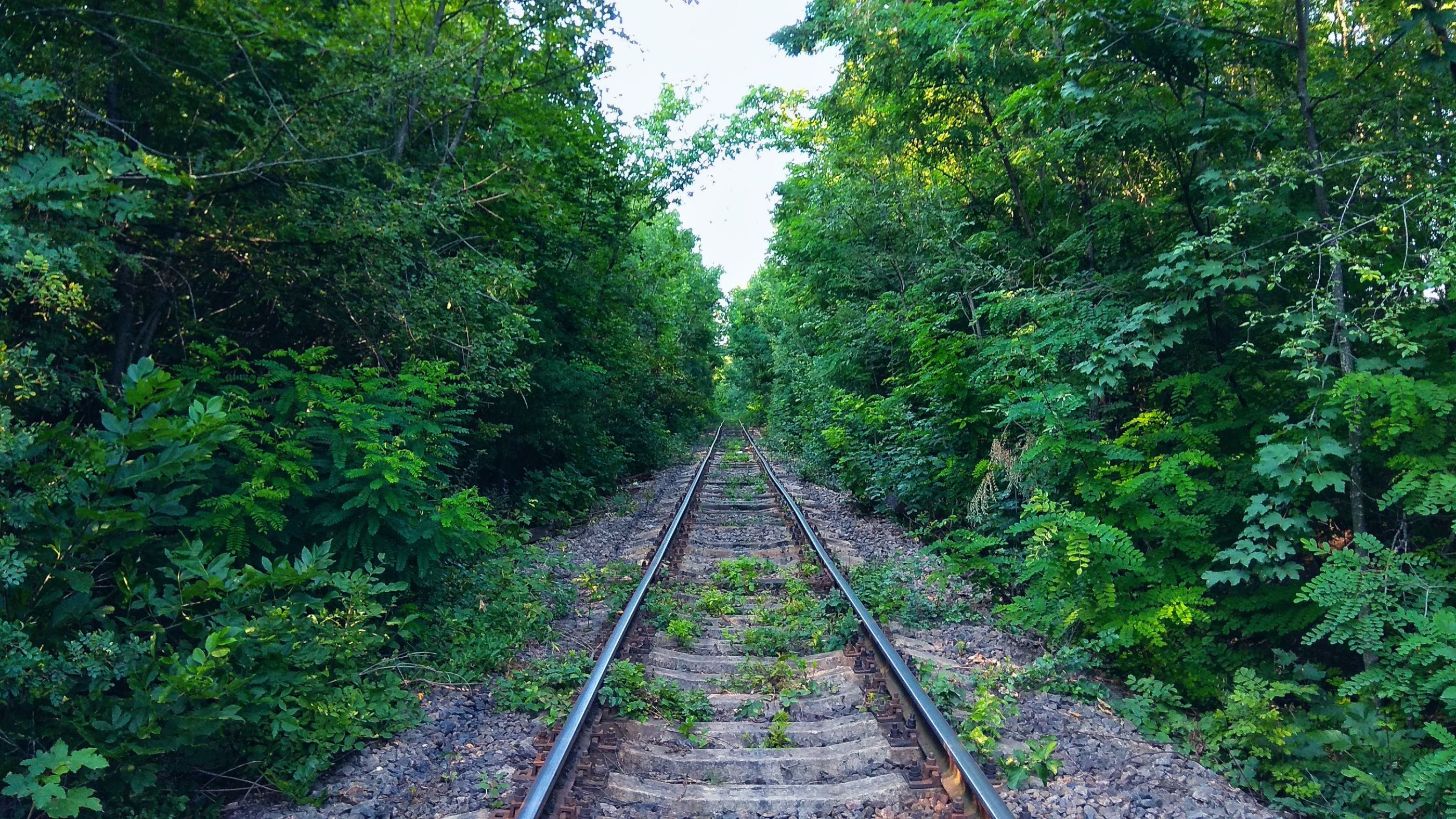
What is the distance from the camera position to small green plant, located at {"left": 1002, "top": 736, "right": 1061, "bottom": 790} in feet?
13.6

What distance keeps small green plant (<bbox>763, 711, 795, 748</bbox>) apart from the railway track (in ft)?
0.04

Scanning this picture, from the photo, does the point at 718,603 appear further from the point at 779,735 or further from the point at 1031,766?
the point at 1031,766

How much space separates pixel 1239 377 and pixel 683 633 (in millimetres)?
4678

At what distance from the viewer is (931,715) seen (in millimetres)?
4488

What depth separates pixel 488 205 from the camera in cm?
1019

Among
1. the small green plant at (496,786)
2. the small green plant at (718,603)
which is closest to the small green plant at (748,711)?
the small green plant at (496,786)

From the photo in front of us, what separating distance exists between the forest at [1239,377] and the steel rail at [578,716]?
3.02 metres

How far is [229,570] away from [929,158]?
1014 cm

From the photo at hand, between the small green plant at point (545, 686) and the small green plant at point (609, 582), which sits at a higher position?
the small green plant at point (609, 582)

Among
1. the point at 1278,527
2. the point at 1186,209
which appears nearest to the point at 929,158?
the point at 1186,209

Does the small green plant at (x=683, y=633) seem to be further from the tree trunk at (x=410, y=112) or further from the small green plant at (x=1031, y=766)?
the tree trunk at (x=410, y=112)

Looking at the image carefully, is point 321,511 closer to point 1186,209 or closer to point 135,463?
point 135,463

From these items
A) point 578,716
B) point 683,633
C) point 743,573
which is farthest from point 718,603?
point 578,716

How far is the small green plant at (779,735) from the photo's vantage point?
472cm
